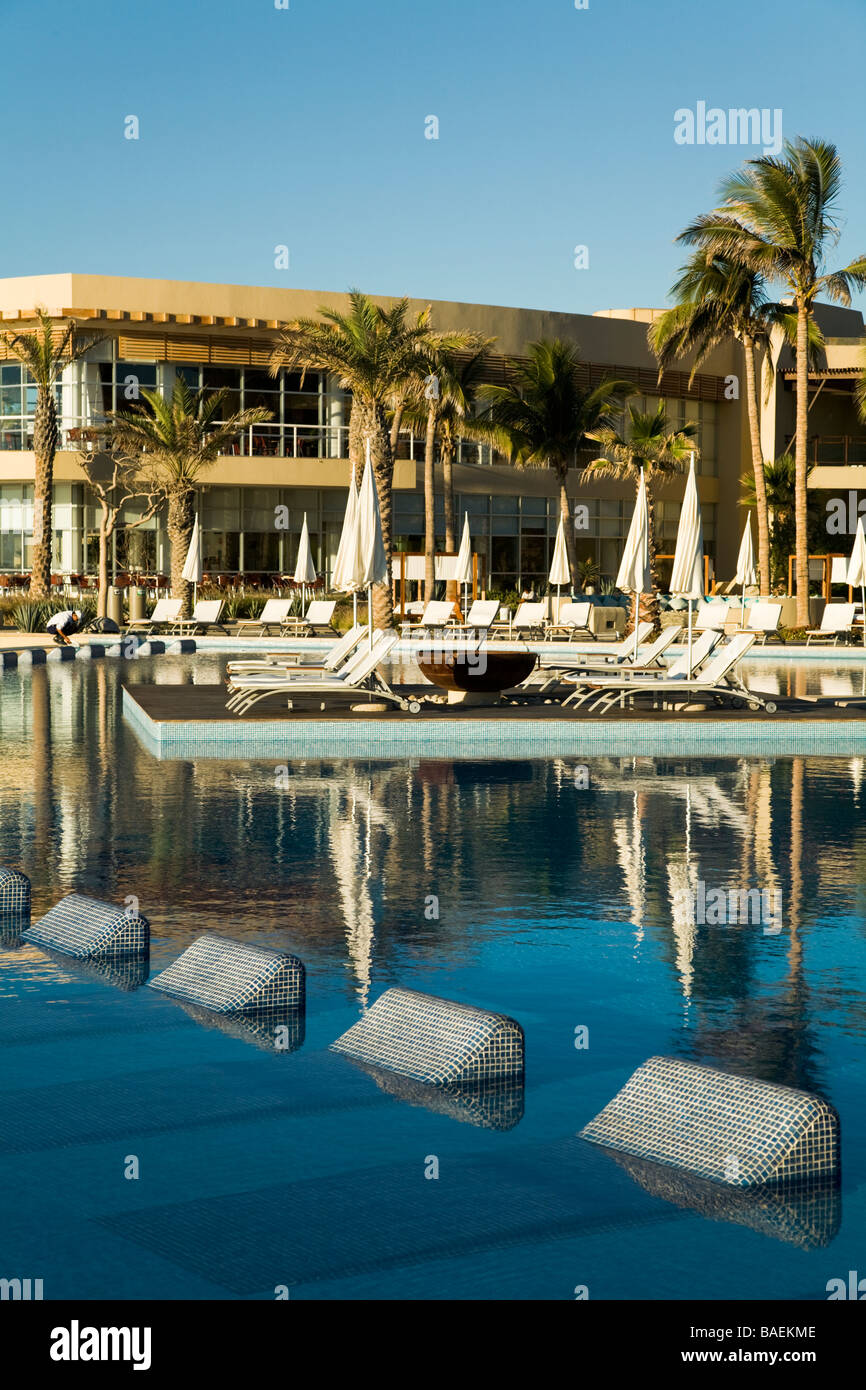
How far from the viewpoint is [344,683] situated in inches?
616

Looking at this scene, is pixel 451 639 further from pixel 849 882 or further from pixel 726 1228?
pixel 726 1228

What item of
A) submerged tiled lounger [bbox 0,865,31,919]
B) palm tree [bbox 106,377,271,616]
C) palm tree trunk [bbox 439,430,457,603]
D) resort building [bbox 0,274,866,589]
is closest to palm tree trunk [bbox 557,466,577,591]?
palm tree trunk [bbox 439,430,457,603]

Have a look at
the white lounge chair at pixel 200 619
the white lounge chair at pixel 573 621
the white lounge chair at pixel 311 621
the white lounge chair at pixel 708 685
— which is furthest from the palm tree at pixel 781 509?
the white lounge chair at pixel 708 685

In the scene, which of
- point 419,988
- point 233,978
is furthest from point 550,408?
point 233,978

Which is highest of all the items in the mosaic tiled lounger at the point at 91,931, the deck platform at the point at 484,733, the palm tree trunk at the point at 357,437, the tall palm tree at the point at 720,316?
the tall palm tree at the point at 720,316

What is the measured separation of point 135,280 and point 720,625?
22.2 m

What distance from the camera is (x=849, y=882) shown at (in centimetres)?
854

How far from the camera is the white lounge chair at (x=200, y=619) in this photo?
109 feet

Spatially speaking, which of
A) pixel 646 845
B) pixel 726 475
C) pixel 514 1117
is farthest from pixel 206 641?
pixel 726 475

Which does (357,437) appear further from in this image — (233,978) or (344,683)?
(233,978)

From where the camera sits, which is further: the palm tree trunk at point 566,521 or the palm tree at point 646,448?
the palm tree at point 646,448

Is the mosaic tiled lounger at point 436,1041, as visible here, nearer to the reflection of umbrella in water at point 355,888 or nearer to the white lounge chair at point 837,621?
the reflection of umbrella in water at point 355,888

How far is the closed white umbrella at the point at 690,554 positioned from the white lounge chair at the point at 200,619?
1618 centimetres

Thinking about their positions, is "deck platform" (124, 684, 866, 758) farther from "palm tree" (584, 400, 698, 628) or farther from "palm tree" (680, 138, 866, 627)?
"palm tree" (584, 400, 698, 628)
